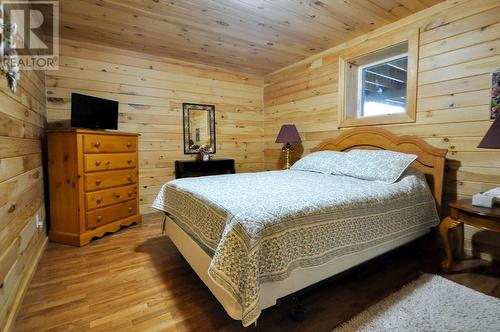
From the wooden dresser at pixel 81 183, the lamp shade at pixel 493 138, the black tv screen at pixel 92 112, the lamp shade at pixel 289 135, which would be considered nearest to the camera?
the lamp shade at pixel 493 138

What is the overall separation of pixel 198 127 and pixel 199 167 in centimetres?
70

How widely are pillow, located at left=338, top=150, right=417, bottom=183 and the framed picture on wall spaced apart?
25.2 inches

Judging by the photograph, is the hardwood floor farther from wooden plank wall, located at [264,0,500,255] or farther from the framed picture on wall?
the framed picture on wall

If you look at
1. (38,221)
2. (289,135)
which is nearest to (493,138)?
(289,135)

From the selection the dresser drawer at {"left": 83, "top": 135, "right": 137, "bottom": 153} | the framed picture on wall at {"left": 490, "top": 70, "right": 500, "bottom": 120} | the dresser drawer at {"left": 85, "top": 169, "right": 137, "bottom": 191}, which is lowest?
the dresser drawer at {"left": 85, "top": 169, "right": 137, "bottom": 191}

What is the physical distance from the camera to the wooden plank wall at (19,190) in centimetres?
139

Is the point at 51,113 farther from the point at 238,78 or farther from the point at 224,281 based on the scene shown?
the point at 224,281

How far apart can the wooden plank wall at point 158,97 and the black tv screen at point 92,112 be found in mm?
392

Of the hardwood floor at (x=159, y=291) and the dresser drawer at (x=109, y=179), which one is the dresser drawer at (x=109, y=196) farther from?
the hardwood floor at (x=159, y=291)

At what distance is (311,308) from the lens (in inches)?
58.8

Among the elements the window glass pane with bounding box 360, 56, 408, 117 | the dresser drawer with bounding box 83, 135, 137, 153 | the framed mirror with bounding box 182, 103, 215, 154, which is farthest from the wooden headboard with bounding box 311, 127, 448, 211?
the dresser drawer with bounding box 83, 135, 137, 153

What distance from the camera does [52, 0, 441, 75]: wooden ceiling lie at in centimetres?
Result: 229

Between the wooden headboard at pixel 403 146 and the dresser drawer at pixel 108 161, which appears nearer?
the wooden headboard at pixel 403 146

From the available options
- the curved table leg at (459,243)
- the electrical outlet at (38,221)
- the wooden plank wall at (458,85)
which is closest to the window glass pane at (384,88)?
the wooden plank wall at (458,85)
